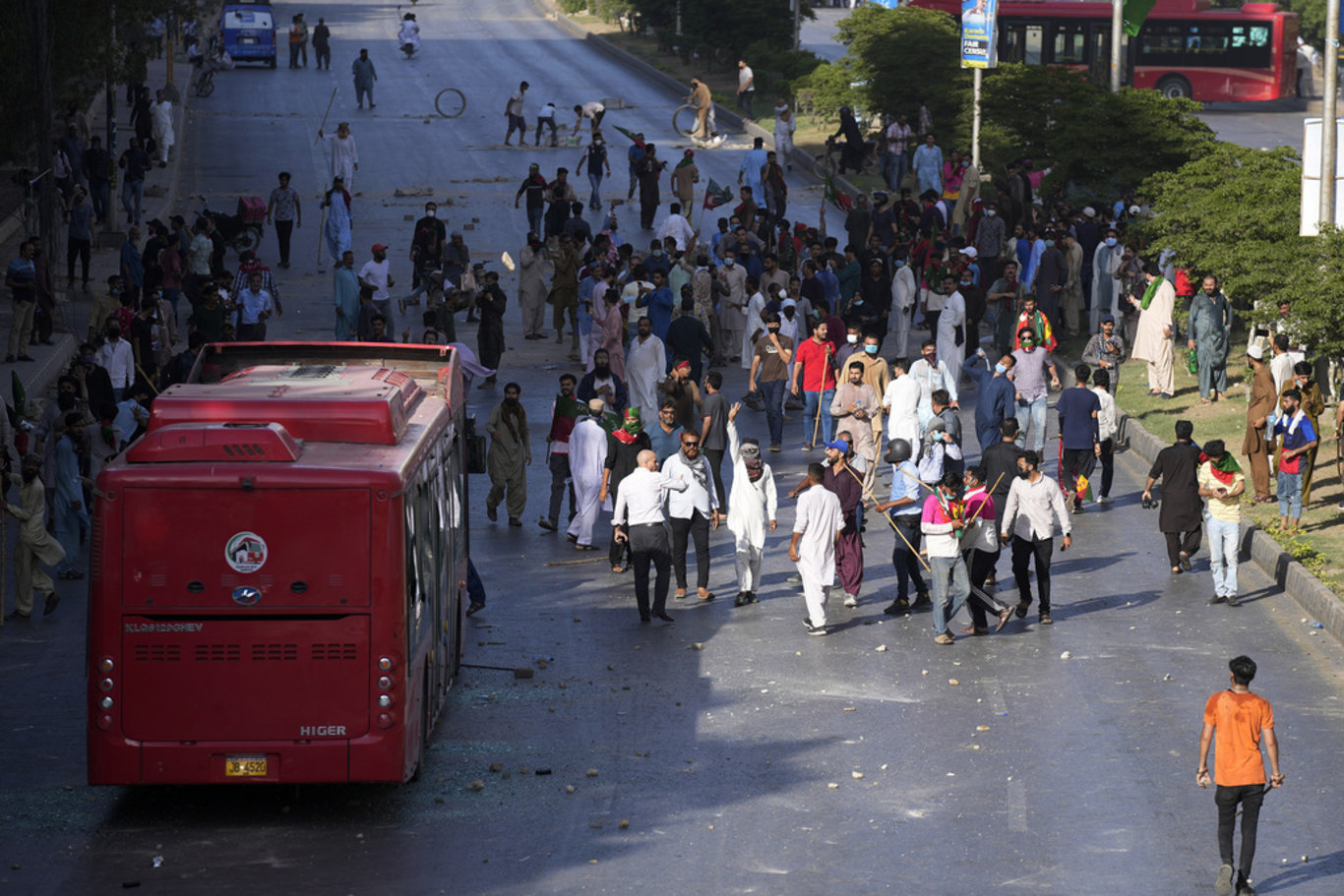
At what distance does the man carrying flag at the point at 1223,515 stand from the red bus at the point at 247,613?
7.95 m

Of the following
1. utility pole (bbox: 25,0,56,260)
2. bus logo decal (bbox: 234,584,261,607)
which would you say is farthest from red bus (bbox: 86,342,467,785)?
utility pole (bbox: 25,0,56,260)

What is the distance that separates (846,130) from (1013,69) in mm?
5887

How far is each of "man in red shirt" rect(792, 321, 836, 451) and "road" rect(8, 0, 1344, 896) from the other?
9.31 feet

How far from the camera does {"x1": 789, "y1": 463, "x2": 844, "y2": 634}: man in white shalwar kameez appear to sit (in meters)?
15.3

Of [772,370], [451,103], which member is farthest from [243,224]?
[451,103]

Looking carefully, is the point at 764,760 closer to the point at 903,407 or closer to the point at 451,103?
the point at 903,407

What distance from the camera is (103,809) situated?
448 inches

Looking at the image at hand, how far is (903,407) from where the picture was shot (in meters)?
19.5

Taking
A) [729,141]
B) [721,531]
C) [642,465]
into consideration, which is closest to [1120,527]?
[721,531]

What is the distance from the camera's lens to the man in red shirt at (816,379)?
70.7 feet

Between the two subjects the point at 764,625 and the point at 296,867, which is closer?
the point at 296,867

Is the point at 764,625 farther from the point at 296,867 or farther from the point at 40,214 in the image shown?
the point at 40,214

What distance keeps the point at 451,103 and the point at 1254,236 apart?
3209cm

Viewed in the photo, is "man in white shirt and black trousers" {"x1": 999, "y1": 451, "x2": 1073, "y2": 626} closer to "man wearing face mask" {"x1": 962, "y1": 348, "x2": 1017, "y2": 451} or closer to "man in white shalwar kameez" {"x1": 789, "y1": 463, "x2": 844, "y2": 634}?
"man in white shalwar kameez" {"x1": 789, "y1": 463, "x2": 844, "y2": 634}
